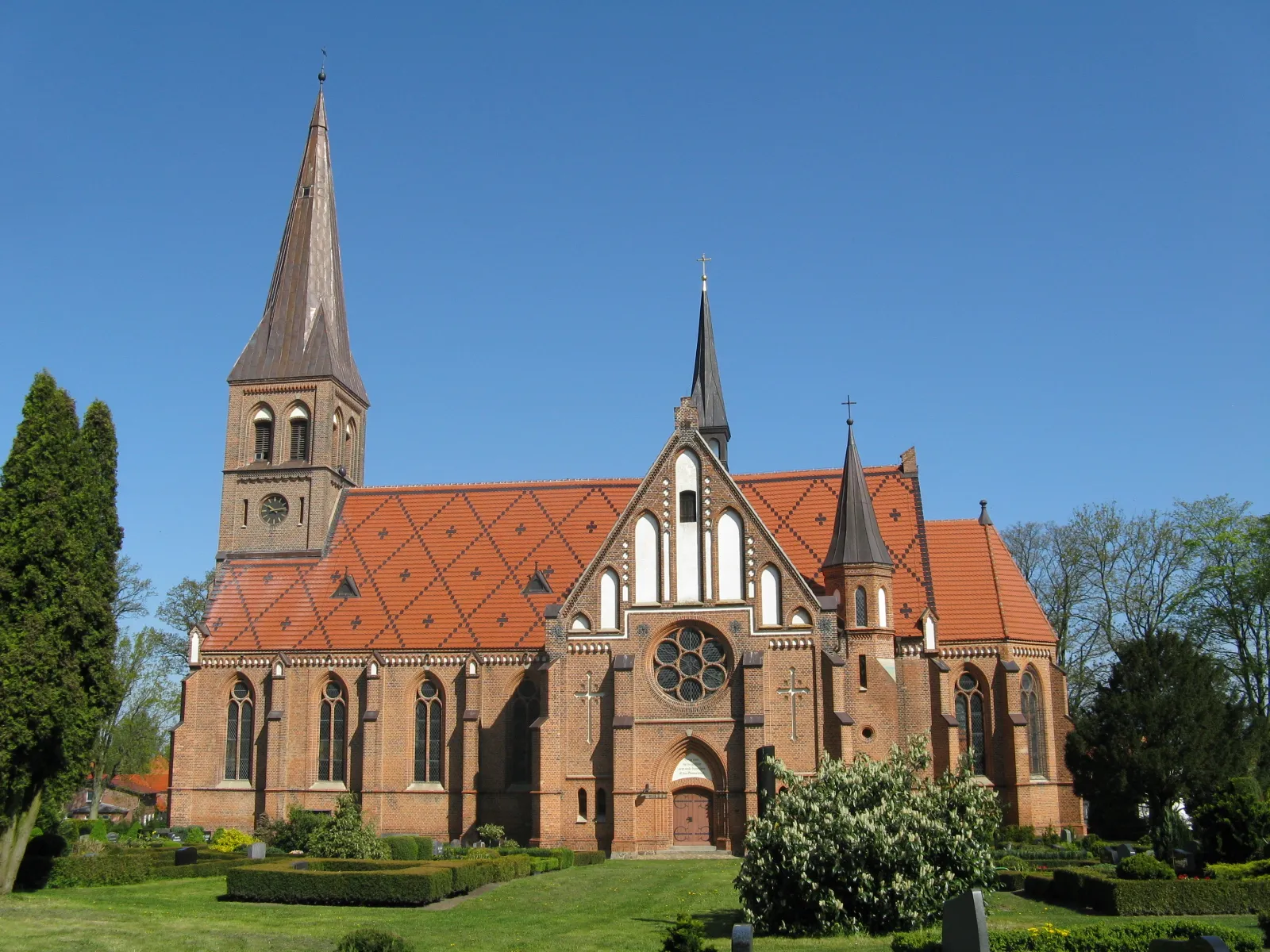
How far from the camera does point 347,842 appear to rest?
39.4 m

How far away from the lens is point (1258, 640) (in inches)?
2350

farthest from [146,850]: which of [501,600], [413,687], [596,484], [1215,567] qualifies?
[1215,567]

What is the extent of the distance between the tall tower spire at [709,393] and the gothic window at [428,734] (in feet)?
51.3

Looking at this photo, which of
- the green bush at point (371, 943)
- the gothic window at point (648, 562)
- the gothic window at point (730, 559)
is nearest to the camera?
the green bush at point (371, 943)

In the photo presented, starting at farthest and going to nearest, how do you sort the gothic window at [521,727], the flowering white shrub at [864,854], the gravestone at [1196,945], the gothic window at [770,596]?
the gothic window at [521,727], the gothic window at [770,596], the flowering white shrub at [864,854], the gravestone at [1196,945]

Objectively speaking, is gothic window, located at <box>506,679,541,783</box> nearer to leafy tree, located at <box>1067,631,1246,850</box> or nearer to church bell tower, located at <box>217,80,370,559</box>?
church bell tower, located at <box>217,80,370,559</box>

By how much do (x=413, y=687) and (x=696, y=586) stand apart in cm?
1307

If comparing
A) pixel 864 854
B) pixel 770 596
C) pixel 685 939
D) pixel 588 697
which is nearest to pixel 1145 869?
pixel 864 854

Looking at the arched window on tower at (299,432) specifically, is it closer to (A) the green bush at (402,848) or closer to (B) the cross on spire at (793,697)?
(A) the green bush at (402,848)

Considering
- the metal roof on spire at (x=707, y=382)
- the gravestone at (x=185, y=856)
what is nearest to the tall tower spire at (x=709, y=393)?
the metal roof on spire at (x=707, y=382)

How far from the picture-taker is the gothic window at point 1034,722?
47.5m

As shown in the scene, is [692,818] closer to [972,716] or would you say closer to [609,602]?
[609,602]

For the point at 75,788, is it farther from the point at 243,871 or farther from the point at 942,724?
the point at 942,724

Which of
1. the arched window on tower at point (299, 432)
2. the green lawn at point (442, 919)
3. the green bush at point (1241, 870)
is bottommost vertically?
the green lawn at point (442, 919)
